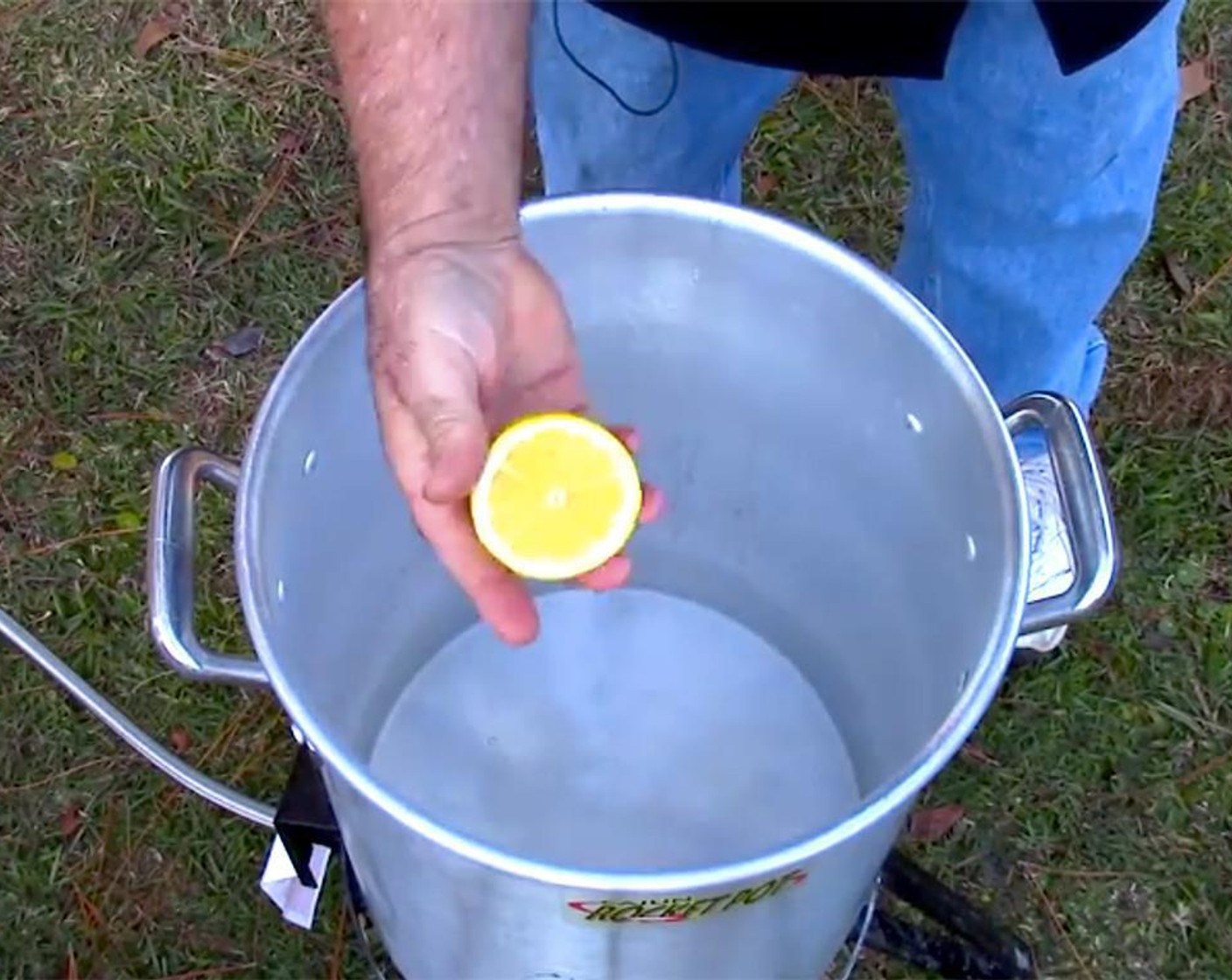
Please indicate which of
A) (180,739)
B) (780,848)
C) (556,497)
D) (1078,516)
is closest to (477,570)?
(556,497)

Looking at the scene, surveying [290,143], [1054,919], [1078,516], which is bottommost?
[1054,919]

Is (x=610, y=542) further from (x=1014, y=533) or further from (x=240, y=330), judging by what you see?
(x=240, y=330)

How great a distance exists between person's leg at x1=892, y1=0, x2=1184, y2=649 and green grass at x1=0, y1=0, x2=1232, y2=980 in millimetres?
321

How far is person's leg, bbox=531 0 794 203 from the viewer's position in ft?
4.13

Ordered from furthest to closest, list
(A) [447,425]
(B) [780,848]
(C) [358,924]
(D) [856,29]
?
(C) [358,924] → (D) [856,29] → (A) [447,425] → (B) [780,848]

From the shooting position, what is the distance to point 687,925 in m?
0.97

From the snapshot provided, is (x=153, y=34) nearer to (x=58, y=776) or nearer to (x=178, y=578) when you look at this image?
(x=58, y=776)

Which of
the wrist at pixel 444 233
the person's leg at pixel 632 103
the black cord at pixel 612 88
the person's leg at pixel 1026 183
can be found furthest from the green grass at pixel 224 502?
the wrist at pixel 444 233

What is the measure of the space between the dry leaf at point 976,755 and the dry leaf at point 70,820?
0.88m

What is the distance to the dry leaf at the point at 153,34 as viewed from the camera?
6.51 feet

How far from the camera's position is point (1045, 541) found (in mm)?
1669

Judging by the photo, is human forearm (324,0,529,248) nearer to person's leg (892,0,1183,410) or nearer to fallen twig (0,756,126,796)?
A: person's leg (892,0,1183,410)

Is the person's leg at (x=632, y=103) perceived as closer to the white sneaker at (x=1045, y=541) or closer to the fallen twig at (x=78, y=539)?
the white sneaker at (x=1045, y=541)

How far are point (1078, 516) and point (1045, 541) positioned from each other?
0.58 metres
